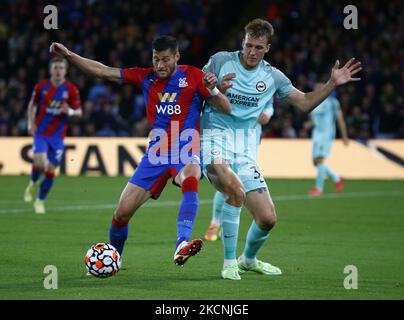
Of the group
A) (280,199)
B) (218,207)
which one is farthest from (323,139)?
(218,207)

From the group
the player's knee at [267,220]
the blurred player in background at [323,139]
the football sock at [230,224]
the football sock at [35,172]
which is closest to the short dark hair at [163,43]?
the football sock at [230,224]

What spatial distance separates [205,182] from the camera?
875 inches

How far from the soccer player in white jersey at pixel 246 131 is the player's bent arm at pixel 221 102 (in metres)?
0.07

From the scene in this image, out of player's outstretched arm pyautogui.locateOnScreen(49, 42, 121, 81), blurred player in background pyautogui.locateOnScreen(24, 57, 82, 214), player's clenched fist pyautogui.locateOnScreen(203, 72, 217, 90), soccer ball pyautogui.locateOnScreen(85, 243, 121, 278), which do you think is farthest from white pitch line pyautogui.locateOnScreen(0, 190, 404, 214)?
player's clenched fist pyautogui.locateOnScreen(203, 72, 217, 90)

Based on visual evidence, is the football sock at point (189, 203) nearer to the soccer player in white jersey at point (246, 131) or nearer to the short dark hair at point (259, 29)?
the soccer player in white jersey at point (246, 131)

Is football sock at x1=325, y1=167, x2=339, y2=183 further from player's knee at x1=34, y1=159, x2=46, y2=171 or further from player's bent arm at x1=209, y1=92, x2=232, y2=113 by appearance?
player's bent arm at x1=209, y1=92, x2=232, y2=113

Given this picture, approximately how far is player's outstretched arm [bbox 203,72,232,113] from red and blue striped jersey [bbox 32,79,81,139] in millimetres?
7494

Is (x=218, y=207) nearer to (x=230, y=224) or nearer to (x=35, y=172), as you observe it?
(x=230, y=224)

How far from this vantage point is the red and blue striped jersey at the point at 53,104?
1609 centimetres

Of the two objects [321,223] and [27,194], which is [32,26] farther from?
[321,223]

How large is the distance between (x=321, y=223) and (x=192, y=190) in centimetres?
588

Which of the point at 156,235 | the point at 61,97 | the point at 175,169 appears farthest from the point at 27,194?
the point at 175,169

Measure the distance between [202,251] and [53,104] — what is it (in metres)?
6.28

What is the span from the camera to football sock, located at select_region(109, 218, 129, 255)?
8.95 meters
